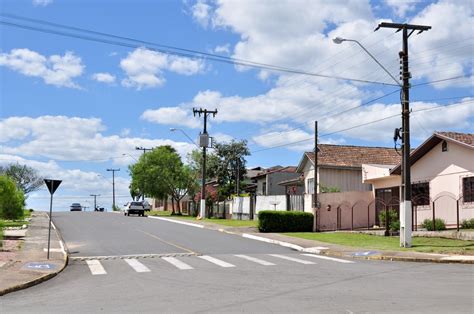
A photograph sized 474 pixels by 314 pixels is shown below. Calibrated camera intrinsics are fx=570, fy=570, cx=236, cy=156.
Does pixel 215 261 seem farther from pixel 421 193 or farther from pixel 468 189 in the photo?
pixel 421 193

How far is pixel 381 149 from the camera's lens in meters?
49.2

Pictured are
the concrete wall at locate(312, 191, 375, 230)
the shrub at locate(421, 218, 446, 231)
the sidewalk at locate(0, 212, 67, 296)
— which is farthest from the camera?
the concrete wall at locate(312, 191, 375, 230)

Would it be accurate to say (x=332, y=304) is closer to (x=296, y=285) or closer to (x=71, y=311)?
(x=296, y=285)

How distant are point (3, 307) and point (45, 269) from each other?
553 centimetres

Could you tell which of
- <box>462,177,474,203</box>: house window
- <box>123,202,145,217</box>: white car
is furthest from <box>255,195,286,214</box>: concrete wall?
<box>123,202,145,217</box>: white car

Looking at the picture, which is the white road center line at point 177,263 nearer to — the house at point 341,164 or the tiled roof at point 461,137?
the tiled roof at point 461,137

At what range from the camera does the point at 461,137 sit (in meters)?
30.0

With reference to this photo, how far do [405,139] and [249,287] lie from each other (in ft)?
44.2

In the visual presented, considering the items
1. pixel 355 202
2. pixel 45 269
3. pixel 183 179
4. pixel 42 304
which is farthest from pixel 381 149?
pixel 42 304

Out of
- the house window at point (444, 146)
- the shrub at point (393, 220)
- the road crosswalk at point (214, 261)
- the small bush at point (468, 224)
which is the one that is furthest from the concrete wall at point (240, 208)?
the road crosswalk at point (214, 261)

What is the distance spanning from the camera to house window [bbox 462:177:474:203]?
2858 centimetres

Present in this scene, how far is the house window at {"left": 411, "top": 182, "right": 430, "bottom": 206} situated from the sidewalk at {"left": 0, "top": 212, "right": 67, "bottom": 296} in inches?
778

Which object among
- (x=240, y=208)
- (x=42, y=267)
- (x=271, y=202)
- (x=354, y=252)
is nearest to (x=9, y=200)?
(x=271, y=202)

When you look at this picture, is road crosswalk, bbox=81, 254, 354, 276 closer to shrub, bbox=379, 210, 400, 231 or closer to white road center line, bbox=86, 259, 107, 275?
white road center line, bbox=86, 259, 107, 275
